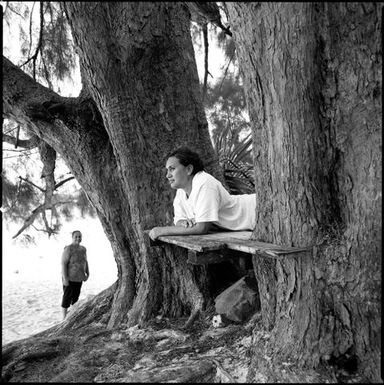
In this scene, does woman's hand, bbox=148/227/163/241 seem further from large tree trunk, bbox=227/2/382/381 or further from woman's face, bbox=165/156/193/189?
large tree trunk, bbox=227/2/382/381

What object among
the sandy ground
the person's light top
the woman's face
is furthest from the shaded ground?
the sandy ground

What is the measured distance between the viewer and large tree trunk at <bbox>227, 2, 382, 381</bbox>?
5.56 ft

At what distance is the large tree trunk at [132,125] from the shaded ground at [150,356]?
274 mm

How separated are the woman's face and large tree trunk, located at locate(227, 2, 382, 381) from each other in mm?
801

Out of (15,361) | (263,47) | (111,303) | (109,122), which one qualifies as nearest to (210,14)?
(109,122)

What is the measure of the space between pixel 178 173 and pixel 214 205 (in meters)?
0.34

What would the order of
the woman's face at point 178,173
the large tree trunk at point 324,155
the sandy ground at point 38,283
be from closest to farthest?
the large tree trunk at point 324,155
the woman's face at point 178,173
the sandy ground at point 38,283

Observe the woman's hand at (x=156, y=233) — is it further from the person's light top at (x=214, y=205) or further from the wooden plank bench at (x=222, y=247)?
the person's light top at (x=214, y=205)

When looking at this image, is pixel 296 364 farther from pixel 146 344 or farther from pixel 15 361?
pixel 15 361

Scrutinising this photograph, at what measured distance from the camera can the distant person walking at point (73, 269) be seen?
5.20 m

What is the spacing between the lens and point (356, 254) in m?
1.76

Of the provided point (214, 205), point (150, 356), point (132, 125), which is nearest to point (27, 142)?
point (132, 125)

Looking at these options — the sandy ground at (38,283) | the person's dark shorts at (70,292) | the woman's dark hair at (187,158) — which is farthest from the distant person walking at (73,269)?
the woman's dark hair at (187,158)

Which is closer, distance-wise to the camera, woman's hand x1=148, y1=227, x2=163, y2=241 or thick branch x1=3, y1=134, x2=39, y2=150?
woman's hand x1=148, y1=227, x2=163, y2=241
